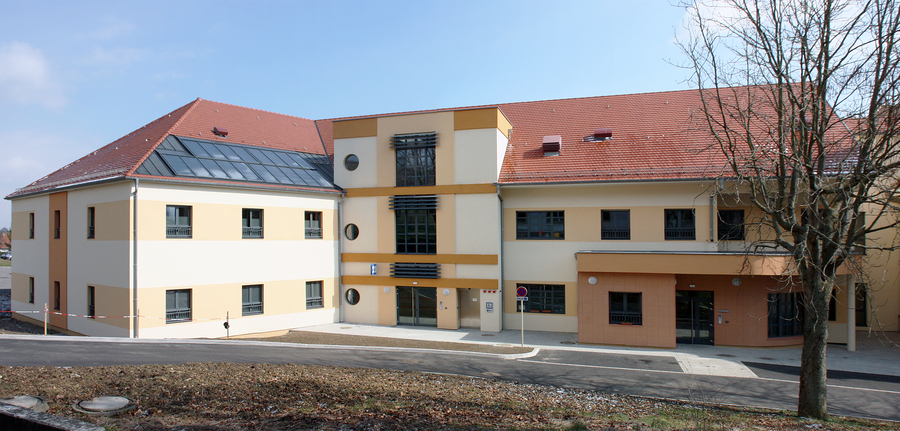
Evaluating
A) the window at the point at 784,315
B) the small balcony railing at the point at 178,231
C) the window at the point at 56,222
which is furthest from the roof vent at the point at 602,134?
the window at the point at 56,222

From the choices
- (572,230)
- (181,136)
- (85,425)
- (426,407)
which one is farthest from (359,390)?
(181,136)

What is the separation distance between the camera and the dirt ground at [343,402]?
7.26 m

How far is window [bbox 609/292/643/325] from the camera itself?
18.0 m

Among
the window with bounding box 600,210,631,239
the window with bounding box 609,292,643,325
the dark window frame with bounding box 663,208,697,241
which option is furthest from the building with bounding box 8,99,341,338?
the dark window frame with bounding box 663,208,697,241

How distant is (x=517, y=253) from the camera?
67.8 ft

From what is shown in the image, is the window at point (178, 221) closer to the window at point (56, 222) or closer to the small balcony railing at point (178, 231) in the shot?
the small balcony railing at point (178, 231)

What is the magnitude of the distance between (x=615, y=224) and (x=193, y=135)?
56.6 feet

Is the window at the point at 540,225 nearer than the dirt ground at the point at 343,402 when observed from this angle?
No

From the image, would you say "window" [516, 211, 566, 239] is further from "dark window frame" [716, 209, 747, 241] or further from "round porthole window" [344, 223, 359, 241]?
"round porthole window" [344, 223, 359, 241]

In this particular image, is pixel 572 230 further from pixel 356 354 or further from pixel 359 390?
pixel 359 390

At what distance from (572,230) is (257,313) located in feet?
41.3

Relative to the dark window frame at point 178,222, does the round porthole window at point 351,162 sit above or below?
above

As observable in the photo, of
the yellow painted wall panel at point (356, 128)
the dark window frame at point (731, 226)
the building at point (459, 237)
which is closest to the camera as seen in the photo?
the building at point (459, 237)

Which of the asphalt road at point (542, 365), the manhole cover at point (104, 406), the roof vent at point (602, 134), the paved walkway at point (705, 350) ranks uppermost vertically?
the roof vent at point (602, 134)
